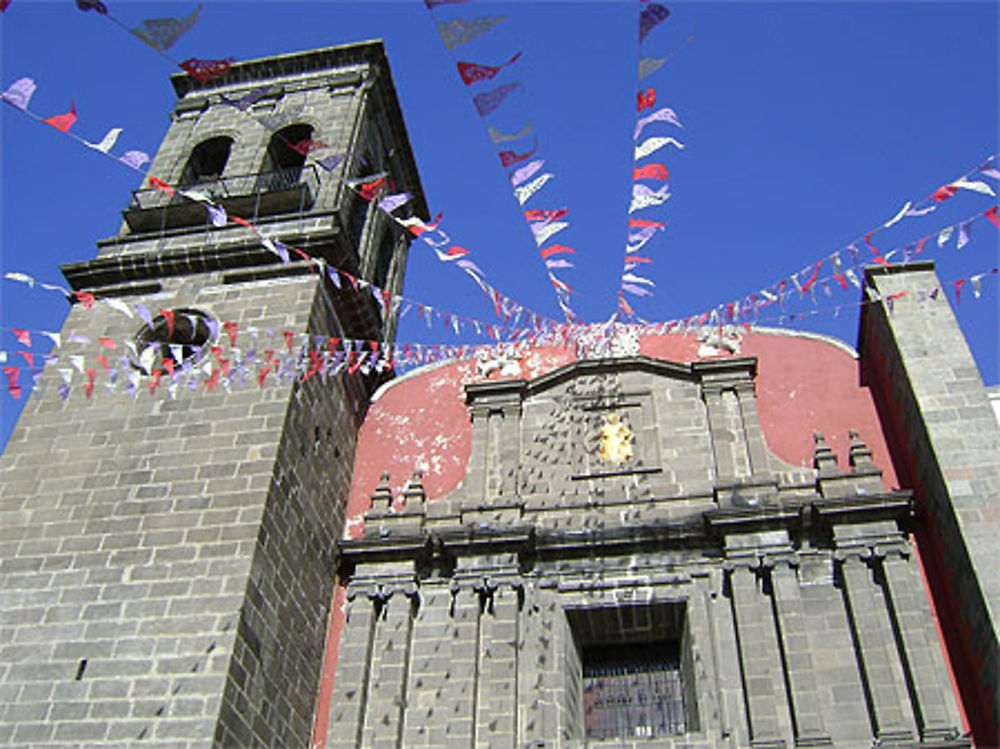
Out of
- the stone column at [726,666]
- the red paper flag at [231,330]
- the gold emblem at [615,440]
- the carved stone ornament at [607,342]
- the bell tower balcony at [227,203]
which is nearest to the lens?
the stone column at [726,666]

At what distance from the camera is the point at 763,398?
12664 millimetres

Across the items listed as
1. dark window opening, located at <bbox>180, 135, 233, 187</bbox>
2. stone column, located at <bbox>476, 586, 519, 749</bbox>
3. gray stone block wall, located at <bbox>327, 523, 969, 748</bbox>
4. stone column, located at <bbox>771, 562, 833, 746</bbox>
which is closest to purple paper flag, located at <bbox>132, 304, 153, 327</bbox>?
gray stone block wall, located at <bbox>327, 523, 969, 748</bbox>

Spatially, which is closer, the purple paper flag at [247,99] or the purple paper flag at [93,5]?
the purple paper flag at [93,5]

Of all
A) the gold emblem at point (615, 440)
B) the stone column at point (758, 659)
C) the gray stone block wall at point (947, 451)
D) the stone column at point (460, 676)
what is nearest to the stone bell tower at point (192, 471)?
the stone column at point (460, 676)

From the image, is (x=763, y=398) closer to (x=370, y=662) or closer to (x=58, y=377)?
(x=370, y=662)

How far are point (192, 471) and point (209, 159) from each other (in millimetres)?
7620

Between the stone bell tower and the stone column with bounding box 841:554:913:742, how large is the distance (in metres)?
5.60

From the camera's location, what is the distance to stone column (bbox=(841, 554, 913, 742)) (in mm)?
9086

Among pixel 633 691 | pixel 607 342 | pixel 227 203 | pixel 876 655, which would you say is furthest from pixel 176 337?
pixel 876 655

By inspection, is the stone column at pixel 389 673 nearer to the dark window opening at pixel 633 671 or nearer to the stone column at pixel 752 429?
the dark window opening at pixel 633 671

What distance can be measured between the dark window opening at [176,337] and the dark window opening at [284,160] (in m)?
2.86

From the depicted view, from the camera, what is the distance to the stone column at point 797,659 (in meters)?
9.17

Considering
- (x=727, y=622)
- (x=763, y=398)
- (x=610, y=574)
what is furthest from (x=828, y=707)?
(x=763, y=398)

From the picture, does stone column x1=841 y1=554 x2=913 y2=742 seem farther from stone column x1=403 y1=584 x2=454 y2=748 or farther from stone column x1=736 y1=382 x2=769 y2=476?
stone column x1=403 y1=584 x2=454 y2=748
